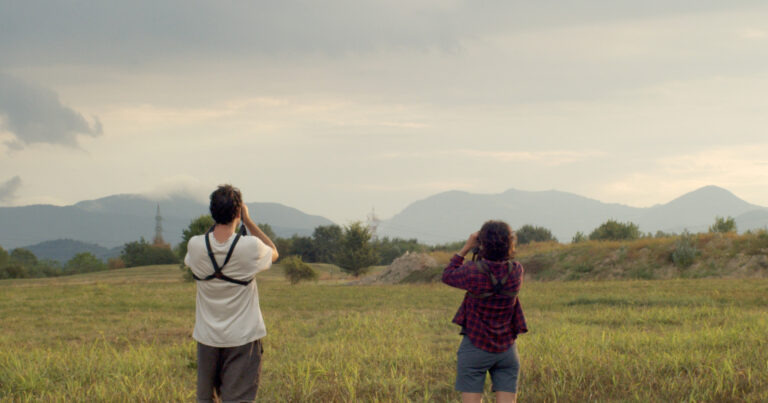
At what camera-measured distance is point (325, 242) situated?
382 ft

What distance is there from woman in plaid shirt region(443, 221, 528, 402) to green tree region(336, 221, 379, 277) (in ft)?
188

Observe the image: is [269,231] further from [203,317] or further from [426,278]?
[203,317]

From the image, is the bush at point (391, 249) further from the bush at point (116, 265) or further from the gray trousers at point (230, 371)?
the gray trousers at point (230, 371)

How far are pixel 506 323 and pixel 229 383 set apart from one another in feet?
8.29

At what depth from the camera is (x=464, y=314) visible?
5223mm

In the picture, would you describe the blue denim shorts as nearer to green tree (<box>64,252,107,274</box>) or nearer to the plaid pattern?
the plaid pattern

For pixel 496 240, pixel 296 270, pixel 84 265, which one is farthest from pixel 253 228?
pixel 84 265

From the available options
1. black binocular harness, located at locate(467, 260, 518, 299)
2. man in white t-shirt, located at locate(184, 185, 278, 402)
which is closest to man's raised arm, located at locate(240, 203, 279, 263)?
man in white t-shirt, located at locate(184, 185, 278, 402)

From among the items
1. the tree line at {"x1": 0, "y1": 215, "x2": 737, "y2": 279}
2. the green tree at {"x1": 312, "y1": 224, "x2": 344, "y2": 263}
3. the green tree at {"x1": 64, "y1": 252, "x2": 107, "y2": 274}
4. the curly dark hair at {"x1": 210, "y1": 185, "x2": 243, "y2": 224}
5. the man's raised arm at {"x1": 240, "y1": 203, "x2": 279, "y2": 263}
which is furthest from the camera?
the green tree at {"x1": 64, "y1": 252, "x2": 107, "y2": 274}

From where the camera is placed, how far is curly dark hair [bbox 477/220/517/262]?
16.3ft

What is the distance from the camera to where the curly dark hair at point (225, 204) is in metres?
4.85

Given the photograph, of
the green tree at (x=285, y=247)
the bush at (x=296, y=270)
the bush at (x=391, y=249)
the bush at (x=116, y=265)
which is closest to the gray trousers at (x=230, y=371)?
the bush at (x=296, y=270)

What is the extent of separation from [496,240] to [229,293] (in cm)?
240

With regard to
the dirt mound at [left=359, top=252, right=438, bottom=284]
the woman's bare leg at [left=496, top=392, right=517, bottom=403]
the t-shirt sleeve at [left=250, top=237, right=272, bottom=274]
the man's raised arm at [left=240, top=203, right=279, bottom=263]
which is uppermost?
the man's raised arm at [left=240, top=203, right=279, bottom=263]
